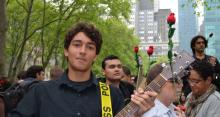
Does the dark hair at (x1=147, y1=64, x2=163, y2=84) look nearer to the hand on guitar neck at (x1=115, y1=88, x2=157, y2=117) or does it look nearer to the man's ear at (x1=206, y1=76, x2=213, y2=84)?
the hand on guitar neck at (x1=115, y1=88, x2=157, y2=117)

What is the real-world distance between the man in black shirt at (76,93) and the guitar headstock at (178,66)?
193 mm

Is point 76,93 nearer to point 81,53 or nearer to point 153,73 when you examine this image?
point 81,53

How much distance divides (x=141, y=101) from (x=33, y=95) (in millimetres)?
752

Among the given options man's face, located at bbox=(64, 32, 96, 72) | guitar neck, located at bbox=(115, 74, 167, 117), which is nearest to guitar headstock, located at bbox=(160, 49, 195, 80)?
guitar neck, located at bbox=(115, 74, 167, 117)

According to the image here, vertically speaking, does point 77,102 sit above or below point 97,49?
below

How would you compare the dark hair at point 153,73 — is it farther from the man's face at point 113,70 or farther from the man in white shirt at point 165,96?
the man's face at point 113,70

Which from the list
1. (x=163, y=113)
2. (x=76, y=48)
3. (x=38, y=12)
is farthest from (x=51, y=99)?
(x=38, y=12)

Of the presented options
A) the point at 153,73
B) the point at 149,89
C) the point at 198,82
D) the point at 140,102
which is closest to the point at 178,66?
the point at 149,89

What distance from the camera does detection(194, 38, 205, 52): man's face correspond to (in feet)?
25.2

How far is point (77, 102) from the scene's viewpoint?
337 cm

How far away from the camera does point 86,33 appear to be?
354 centimetres

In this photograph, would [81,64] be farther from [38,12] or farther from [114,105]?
[38,12]

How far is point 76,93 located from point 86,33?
440 millimetres

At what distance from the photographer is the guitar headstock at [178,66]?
3.31m
